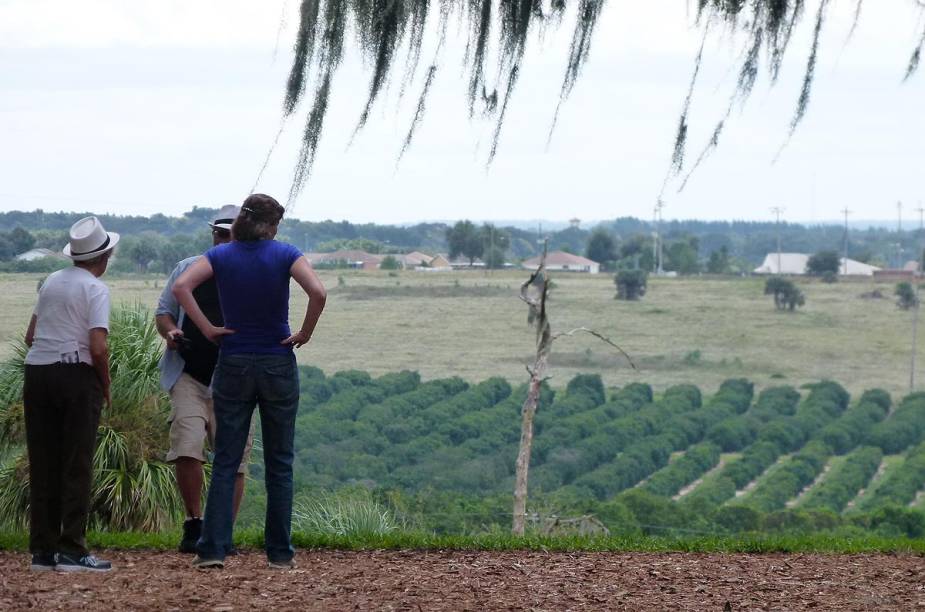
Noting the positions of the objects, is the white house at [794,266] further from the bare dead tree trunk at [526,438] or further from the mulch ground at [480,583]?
the mulch ground at [480,583]

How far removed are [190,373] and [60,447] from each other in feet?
2.07

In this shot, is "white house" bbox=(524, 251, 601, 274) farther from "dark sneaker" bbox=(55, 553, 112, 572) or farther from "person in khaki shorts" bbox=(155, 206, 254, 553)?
"dark sneaker" bbox=(55, 553, 112, 572)

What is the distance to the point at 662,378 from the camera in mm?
100500

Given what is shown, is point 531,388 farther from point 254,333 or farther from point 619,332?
point 619,332

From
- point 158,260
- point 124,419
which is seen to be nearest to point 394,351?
point 158,260

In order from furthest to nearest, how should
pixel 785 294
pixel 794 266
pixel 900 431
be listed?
pixel 794 266, pixel 785 294, pixel 900 431

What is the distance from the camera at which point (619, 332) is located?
376ft

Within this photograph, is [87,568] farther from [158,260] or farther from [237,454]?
[158,260]

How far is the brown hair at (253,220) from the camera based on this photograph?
5008 mm

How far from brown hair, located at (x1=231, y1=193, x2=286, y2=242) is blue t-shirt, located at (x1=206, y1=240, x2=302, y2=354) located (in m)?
0.03

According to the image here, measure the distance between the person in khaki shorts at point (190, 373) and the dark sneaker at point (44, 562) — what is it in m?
0.65

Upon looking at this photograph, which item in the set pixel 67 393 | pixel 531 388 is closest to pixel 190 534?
pixel 67 393

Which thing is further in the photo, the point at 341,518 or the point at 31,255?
the point at 31,255

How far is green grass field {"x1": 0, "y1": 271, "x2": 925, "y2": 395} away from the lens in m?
99.2
